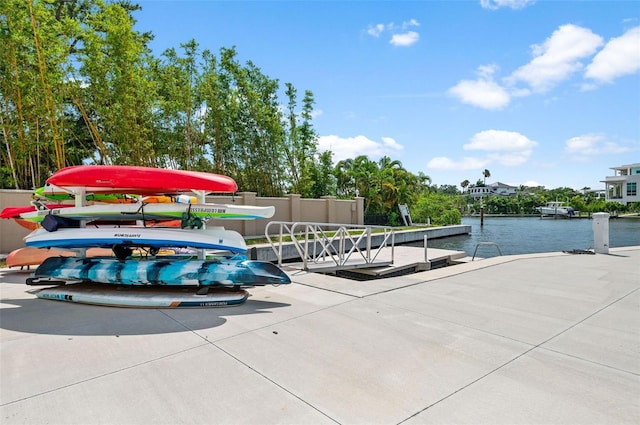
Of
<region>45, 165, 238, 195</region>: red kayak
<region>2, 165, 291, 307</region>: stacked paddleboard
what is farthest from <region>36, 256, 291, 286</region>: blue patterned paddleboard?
<region>45, 165, 238, 195</region>: red kayak

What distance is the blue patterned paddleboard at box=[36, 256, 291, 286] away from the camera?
4.59m

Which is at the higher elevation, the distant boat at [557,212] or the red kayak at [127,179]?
the red kayak at [127,179]

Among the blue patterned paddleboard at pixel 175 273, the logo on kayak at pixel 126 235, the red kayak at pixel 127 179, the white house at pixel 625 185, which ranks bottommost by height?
the blue patterned paddleboard at pixel 175 273

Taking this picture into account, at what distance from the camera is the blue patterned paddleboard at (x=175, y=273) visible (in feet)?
15.1

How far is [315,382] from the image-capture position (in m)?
2.46

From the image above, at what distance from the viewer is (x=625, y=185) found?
54.6 meters

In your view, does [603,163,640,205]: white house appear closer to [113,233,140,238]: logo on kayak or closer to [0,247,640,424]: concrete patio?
[0,247,640,424]: concrete patio

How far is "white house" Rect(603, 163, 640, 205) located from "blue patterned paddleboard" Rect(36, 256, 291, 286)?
68.3 meters

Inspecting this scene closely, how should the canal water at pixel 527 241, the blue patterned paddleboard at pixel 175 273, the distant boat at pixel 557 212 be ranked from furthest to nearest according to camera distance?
the distant boat at pixel 557 212, the canal water at pixel 527 241, the blue patterned paddleboard at pixel 175 273

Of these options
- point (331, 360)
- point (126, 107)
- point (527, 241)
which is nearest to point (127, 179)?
point (331, 360)

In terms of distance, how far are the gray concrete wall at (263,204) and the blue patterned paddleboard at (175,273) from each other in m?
6.30

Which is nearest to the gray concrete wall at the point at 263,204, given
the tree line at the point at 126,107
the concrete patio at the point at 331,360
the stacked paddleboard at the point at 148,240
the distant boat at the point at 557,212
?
the tree line at the point at 126,107

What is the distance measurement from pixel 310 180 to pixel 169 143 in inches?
323

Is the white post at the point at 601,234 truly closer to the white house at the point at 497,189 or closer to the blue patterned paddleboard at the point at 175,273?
the blue patterned paddleboard at the point at 175,273
